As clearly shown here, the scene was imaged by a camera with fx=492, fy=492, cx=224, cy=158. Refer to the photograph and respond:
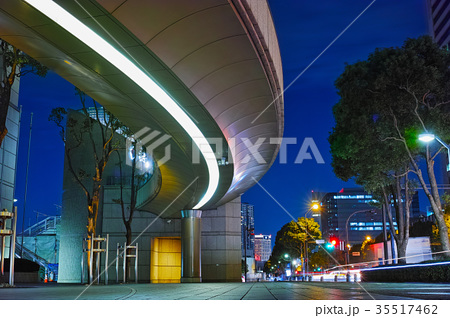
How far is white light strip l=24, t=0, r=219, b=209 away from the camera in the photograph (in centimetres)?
830

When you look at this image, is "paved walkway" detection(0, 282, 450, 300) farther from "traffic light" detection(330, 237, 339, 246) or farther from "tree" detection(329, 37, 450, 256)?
"traffic light" detection(330, 237, 339, 246)

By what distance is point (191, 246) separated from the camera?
107ft

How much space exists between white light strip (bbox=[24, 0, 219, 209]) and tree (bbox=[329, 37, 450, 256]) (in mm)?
12354

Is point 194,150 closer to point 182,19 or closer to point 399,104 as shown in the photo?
point 182,19

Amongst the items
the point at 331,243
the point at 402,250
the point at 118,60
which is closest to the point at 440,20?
the point at 331,243

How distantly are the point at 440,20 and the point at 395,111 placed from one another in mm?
99544

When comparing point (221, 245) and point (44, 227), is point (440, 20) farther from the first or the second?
point (44, 227)

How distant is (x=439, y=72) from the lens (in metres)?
24.5

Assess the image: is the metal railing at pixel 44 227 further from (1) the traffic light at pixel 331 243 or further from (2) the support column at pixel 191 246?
(1) the traffic light at pixel 331 243

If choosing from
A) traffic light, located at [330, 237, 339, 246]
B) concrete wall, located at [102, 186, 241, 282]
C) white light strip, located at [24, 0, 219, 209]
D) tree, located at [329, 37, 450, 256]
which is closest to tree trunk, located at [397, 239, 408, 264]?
tree, located at [329, 37, 450, 256]

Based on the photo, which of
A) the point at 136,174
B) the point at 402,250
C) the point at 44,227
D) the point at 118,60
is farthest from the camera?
the point at 44,227

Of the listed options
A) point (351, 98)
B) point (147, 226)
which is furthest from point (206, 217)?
point (351, 98)

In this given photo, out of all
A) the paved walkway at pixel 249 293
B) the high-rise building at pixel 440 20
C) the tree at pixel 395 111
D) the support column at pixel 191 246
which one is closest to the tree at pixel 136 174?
the support column at pixel 191 246
